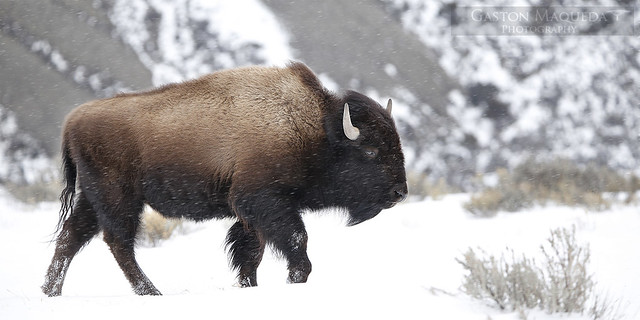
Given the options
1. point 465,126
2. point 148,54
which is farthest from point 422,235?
point 148,54

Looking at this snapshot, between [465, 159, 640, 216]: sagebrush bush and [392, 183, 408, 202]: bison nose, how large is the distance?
5233 millimetres

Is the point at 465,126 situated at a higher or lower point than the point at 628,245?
higher

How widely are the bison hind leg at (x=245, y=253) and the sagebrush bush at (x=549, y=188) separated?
5.61m

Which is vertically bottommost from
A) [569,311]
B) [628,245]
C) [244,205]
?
[244,205]

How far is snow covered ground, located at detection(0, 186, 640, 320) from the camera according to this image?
3717 mm

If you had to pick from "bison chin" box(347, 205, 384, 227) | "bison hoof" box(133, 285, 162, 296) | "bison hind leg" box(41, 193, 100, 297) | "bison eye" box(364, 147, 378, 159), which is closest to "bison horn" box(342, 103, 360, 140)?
"bison eye" box(364, 147, 378, 159)

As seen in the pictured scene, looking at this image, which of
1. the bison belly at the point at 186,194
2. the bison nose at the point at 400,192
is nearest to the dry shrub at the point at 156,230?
the bison belly at the point at 186,194

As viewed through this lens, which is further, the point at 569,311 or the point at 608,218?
the point at 608,218

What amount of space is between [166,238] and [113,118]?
167 inches

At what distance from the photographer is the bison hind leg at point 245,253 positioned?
5.34m

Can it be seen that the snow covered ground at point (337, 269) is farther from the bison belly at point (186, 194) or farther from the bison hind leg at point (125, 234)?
the bison belly at point (186, 194)

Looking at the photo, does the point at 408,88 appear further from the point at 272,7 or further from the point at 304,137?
the point at 304,137

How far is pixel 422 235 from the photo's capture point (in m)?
8.90

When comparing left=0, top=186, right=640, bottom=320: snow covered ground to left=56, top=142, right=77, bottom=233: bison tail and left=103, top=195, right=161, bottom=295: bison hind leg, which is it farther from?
left=56, top=142, right=77, bottom=233: bison tail
